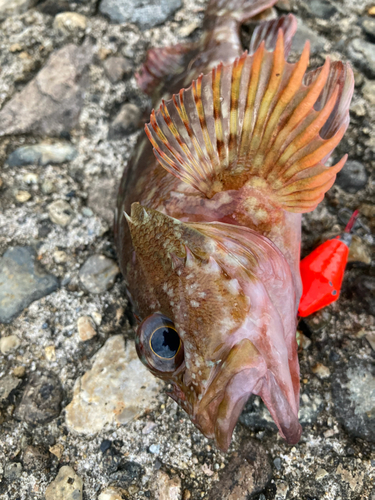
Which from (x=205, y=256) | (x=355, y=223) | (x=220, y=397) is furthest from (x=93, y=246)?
(x=355, y=223)

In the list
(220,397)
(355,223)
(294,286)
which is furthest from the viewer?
(355,223)

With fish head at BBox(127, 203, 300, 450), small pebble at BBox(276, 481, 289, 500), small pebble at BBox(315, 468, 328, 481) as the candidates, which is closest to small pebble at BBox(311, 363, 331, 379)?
small pebble at BBox(315, 468, 328, 481)

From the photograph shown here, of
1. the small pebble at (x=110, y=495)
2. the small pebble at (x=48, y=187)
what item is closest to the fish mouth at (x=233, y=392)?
the small pebble at (x=110, y=495)

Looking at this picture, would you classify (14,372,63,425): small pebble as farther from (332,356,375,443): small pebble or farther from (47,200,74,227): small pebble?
(332,356,375,443): small pebble

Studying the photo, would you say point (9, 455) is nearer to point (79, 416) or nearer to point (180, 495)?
point (79, 416)

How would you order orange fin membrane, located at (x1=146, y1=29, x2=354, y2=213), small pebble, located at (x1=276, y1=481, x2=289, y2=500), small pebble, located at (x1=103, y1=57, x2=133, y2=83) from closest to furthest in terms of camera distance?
orange fin membrane, located at (x1=146, y1=29, x2=354, y2=213)
small pebble, located at (x1=276, y1=481, x2=289, y2=500)
small pebble, located at (x1=103, y1=57, x2=133, y2=83)

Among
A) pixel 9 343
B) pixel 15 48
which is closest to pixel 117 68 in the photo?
pixel 15 48
